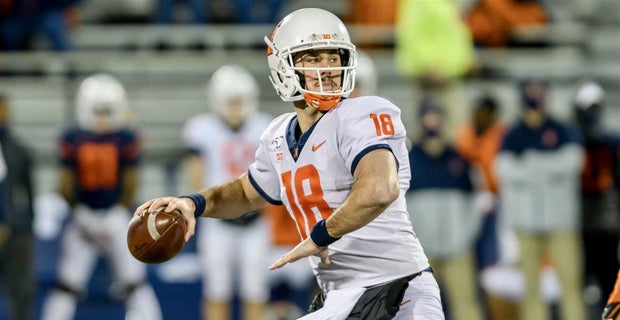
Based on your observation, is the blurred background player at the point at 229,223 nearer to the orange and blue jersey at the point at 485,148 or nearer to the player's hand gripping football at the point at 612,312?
the orange and blue jersey at the point at 485,148

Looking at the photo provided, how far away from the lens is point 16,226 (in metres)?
8.62

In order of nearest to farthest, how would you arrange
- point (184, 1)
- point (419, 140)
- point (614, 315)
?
point (614, 315), point (419, 140), point (184, 1)

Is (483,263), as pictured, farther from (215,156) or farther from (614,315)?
(614,315)

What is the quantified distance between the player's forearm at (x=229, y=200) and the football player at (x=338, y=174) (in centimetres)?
18

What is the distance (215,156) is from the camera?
8719mm

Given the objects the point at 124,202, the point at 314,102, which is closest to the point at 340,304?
the point at 314,102

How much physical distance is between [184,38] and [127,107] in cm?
91

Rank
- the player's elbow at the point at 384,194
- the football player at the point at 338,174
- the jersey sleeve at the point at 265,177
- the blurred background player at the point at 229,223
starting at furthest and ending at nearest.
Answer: the blurred background player at the point at 229,223, the jersey sleeve at the point at 265,177, the football player at the point at 338,174, the player's elbow at the point at 384,194

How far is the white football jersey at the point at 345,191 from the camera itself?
13.9 feet

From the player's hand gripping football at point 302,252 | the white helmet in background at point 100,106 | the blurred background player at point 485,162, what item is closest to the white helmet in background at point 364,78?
the blurred background player at point 485,162

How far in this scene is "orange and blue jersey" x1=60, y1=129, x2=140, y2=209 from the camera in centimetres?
896

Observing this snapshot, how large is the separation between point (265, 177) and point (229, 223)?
3.89 meters

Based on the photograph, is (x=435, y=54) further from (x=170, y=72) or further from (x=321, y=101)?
(x=321, y=101)

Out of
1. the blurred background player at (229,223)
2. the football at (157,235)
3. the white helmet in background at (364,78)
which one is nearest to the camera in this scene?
the football at (157,235)
